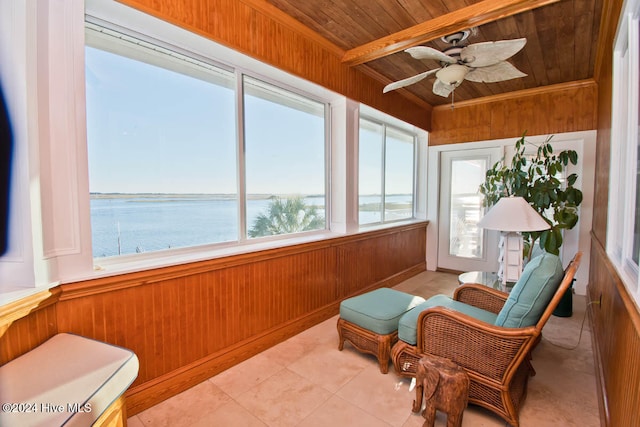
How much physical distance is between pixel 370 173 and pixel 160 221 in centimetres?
274

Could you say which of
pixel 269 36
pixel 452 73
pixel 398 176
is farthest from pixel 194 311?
pixel 398 176

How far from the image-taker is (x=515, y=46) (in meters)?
1.80

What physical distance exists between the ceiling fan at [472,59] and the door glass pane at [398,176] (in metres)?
1.90

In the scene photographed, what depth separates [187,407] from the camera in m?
1.76

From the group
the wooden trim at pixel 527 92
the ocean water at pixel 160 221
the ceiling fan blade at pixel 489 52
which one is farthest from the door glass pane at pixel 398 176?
the ocean water at pixel 160 221

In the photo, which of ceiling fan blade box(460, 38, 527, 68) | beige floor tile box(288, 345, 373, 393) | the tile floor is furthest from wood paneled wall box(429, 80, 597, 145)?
beige floor tile box(288, 345, 373, 393)

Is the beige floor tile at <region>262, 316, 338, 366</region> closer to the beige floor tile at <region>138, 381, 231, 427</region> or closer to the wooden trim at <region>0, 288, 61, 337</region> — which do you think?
the beige floor tile at <region>138, 381, 231, 427</region>

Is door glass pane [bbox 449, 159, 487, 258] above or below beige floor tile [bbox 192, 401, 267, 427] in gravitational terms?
above

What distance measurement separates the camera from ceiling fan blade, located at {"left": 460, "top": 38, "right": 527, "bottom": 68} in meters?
1.80

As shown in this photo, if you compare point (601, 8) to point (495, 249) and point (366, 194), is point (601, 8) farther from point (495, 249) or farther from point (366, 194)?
point (495, 249)

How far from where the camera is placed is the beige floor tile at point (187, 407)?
1.65 m

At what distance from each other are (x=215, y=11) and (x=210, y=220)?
4.83 ft

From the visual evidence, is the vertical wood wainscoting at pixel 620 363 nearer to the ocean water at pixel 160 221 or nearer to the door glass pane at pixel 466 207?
the ocean water at pixel 160 221

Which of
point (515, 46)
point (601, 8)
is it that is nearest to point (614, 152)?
point (515, 46)
